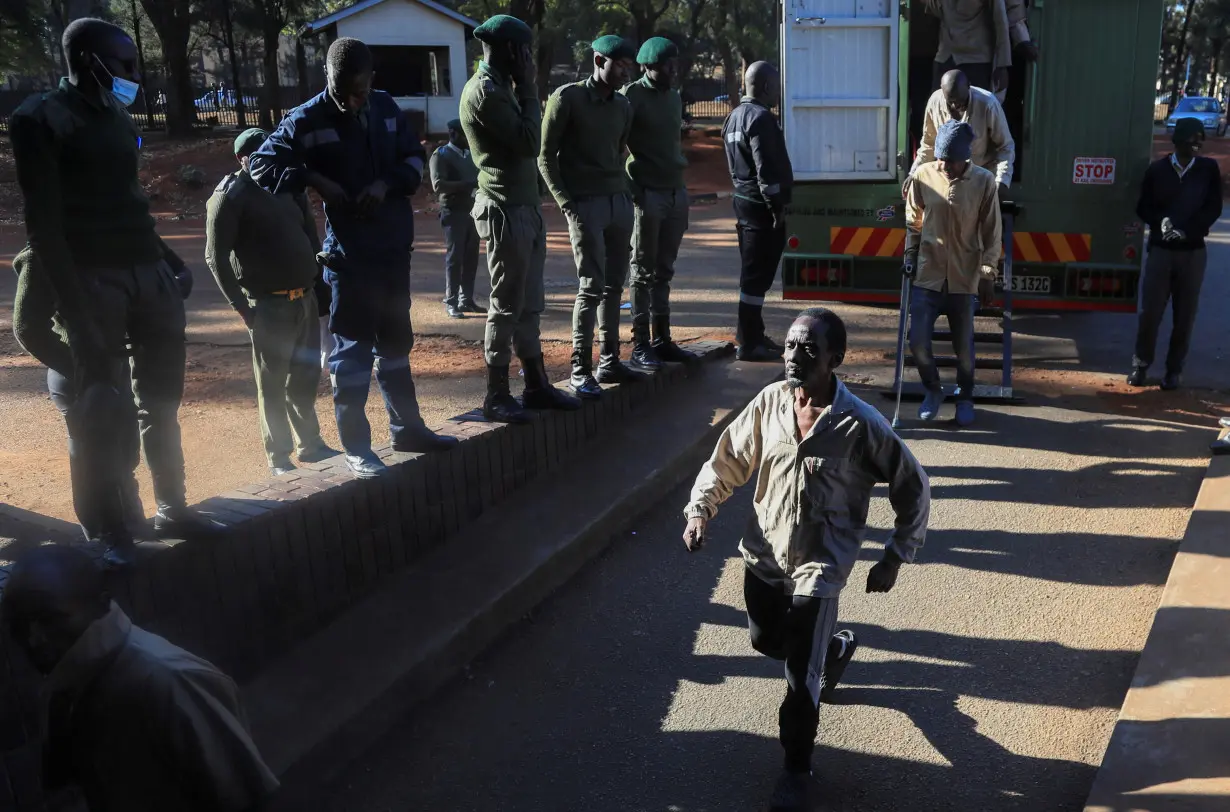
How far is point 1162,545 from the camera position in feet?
17.8

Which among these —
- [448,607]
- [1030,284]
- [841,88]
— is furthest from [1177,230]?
[448,607]

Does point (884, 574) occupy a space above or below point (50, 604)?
below

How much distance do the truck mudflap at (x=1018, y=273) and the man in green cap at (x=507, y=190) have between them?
3811 mm

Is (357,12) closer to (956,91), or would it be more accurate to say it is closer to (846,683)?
(956,91)

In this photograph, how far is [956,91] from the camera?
7113 millimetres

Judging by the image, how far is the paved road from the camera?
3604mm

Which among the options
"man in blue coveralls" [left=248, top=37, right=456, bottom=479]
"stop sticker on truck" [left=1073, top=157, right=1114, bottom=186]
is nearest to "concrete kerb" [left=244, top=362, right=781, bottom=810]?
"man in blue coveralls" [left=248, top=37, right=456, bottom=479]

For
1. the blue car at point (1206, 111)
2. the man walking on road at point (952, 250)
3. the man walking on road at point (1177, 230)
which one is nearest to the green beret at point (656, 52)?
the man walking on road at point (952, 250)

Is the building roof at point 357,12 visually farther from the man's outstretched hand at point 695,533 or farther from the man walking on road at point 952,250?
the man's outstretched hand at point 695,533

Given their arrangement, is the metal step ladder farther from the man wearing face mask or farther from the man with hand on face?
the man wearing face mask

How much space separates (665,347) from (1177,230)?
3.70 metres

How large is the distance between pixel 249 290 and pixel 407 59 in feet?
96.8

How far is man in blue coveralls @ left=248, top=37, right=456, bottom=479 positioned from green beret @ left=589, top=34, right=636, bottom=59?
154 centimetres

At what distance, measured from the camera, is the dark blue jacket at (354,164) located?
14.9 ft
